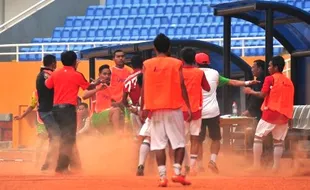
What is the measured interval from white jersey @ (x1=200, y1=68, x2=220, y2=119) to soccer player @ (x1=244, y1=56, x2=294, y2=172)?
21.9 inches

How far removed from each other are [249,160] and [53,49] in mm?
17349

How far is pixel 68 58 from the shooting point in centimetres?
1734

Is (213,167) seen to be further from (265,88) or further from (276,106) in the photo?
A: (265,88)

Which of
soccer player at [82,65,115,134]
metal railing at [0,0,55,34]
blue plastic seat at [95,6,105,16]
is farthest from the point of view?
blue plastic seat at [95,6,105,16]

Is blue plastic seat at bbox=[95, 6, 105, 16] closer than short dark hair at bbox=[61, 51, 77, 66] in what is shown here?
No

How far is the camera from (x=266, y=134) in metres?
17.5

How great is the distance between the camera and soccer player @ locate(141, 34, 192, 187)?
13891 millimetres

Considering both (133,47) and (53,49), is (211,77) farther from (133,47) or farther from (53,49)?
(53,49)

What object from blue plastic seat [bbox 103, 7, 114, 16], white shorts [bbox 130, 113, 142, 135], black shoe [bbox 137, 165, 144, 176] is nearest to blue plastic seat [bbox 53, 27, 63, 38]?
blue plastic seat [bbox 103, 7, 114, 16]

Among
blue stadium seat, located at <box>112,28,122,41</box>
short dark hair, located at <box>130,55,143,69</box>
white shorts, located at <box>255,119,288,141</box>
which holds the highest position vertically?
blue stadium seat, located at <box>112,28,122,41</box>

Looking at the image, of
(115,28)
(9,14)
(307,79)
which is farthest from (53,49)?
(307,79)

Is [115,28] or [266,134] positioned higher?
[115,28]

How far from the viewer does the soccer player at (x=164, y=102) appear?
13891 mm

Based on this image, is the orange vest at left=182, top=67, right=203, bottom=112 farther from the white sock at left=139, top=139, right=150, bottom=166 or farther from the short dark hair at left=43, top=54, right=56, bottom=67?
the short dark hair at left=43, top=54, right=56, bottom=67
